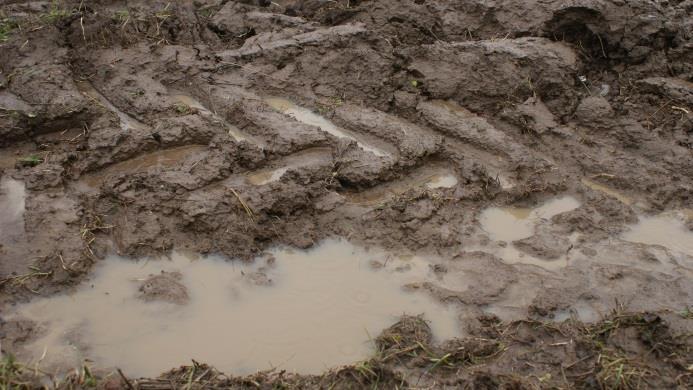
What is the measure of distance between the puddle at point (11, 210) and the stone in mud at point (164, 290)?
1021 mm

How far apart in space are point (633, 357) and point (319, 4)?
4987 millimetres

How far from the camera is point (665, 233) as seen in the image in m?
4.76

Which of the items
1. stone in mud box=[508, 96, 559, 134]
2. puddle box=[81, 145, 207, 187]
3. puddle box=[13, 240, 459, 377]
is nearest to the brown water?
stone in mud box=[508, 96, 559, 134]

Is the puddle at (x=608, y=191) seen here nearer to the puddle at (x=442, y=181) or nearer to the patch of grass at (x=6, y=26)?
the puddle at (x=442, y=181)

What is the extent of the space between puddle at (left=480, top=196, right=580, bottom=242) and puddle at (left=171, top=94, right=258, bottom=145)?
2109 mm

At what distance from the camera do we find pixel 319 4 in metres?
6.92

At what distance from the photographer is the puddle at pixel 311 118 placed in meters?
5.41

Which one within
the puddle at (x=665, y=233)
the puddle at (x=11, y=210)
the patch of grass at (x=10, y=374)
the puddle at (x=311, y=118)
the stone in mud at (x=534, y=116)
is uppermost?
the stone in mud at (x=534, y=116)

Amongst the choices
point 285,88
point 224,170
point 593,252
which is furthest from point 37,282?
point 593,252

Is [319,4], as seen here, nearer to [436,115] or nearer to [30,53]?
[436,115]

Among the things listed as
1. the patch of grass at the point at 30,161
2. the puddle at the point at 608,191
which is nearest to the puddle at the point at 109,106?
the patch of grass at the point at 30,161

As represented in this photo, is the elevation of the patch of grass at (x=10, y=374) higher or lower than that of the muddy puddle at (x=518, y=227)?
lower

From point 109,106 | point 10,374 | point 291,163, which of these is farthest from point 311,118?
point 10,374

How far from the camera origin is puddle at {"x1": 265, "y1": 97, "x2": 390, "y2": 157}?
5414 millimetres
